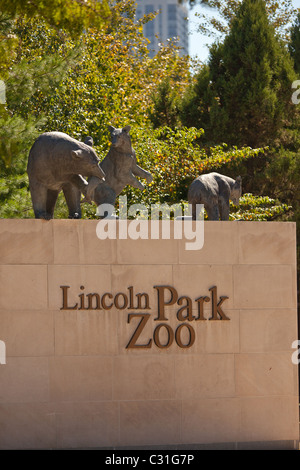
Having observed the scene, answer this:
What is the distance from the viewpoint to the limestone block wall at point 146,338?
8.43m

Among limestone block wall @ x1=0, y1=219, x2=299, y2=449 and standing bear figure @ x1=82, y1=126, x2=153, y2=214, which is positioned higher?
standing bear figure @ x1=82, y1=126, x2=153, y2=214

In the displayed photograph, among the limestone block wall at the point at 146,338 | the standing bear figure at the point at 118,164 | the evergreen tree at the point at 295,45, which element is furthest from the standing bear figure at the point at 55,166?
the evergreen tree at the point at 295,45

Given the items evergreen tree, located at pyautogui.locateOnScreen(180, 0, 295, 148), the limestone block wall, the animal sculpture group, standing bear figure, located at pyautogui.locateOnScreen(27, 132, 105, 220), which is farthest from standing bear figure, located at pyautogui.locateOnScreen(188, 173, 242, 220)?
evergreen tree, located at pyautogui.locateOnScreen(180, 0, 295, 148)

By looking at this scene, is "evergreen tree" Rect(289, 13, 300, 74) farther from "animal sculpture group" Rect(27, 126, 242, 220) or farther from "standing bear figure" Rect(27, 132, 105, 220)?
"standing bear figure" Rect(27, 132, 105, 220)

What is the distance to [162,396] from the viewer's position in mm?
8648

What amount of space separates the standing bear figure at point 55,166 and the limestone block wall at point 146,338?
2.07 feet

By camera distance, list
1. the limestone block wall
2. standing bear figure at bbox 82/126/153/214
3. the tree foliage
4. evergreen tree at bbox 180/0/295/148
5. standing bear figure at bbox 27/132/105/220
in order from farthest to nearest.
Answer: evergreen tree at bbox 180/0/295/148, the tree foliage, standing bear figure at bbox 82/126/153/214, standing bear figure at bbox 27/132/105/220, the limestone block wall

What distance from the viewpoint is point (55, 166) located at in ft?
29.2

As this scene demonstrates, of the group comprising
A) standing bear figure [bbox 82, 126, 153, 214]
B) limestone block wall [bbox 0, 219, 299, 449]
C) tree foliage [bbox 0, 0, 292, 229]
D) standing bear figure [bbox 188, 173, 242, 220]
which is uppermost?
tree foliage [bbox 0, 0, 292, 229]

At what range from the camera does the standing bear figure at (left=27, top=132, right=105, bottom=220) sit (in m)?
8.88

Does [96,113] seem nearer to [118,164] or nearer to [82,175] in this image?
[118,164]

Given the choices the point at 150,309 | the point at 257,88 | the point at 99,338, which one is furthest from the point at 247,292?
the point at 257,88

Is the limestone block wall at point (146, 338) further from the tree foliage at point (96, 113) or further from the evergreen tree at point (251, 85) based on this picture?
the evergreen tree at point (251, 85)

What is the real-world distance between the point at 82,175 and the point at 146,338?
79.3 inches
